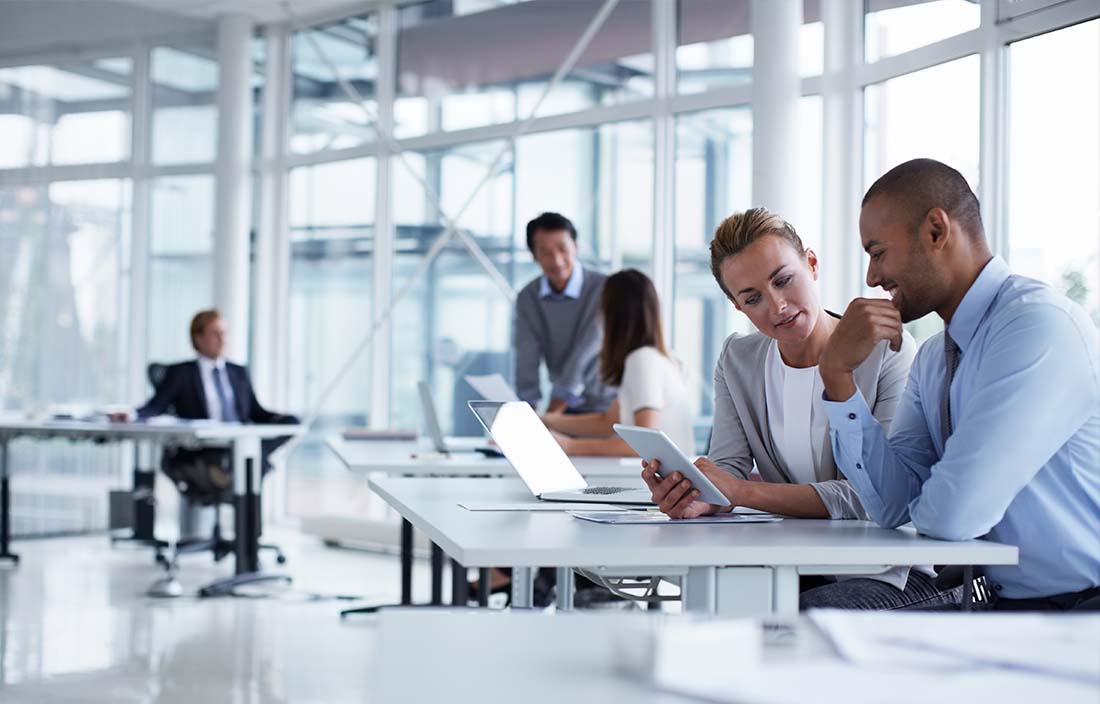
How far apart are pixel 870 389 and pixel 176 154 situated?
7.69m

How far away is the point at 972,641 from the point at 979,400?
966mm

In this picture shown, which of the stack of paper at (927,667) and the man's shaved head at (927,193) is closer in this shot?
the stack of paper at (927,667)

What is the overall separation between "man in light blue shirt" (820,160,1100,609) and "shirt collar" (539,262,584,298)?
2877mm

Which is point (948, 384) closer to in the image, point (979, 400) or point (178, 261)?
point (979, 400)

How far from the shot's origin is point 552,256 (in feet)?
15.8

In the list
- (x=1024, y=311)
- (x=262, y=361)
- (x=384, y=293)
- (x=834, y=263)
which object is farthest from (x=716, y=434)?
(x=262, y=361)

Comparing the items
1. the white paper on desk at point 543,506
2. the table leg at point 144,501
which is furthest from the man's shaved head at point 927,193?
the table leg at point 144,501

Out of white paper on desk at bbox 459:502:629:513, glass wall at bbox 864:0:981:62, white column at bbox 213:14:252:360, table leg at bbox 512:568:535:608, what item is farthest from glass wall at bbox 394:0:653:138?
white paper on desk at bbox 459:502:629:513

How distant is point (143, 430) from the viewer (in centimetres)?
612

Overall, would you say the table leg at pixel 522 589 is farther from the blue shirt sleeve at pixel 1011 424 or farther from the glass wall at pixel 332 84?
the glass wall at pixel 332 84

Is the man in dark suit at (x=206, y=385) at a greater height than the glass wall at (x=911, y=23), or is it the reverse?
the glass wall at (x=911, y=23)

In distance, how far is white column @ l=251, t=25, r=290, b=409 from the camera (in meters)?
8.84

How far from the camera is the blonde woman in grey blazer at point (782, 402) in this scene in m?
→ 2.14

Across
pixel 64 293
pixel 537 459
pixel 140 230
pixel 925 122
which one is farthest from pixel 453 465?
pixel 64 293
